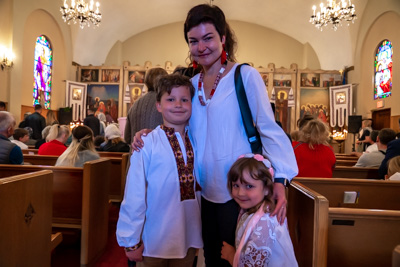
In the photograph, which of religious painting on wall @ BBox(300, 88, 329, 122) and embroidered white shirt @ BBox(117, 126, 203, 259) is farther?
religious painting on wall @ BBox(300, 88, 329, 122)

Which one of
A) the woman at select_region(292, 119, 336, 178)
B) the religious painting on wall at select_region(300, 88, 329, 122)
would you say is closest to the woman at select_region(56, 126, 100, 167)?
the woman at select_region(292, 119, 336, 178)

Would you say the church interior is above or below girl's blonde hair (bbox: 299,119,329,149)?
above

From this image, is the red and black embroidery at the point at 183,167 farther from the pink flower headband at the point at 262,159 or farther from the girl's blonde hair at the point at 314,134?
the girl's blonde hair at the point at 314,134

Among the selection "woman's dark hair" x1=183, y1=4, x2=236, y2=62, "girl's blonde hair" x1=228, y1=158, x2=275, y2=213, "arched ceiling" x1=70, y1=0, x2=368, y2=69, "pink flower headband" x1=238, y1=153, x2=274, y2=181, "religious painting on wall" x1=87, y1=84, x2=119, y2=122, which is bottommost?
"girl's blonde hair" x1=228, y1=158, x2=275, y2=213

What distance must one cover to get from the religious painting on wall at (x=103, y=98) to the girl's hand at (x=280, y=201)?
48.5 ft

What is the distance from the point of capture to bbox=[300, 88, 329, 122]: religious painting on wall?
597 inches

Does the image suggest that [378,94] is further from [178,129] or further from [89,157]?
[178,129]

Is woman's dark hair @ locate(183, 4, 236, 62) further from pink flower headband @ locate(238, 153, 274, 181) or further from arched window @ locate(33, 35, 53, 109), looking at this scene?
arched window @ locate(33, 35, 53, 109)

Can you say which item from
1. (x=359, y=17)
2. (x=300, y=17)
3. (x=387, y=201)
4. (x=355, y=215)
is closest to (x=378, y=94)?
(x=359, y=17)

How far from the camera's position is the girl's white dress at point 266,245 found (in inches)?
58.8

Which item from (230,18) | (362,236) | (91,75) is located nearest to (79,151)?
(362,236)

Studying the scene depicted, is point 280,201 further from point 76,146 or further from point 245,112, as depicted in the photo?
point 76,146

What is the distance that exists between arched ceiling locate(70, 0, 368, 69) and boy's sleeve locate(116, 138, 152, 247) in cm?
1394

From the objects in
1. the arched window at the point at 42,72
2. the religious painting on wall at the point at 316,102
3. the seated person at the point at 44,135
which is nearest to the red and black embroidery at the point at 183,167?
the seated person at the point at 44,135
